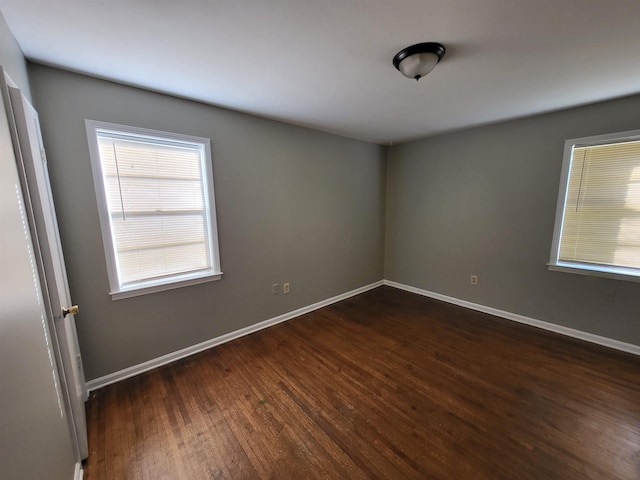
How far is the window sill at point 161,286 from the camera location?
212cm

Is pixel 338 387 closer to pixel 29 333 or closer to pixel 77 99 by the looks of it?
pixel 29 333

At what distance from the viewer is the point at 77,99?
6.12ft

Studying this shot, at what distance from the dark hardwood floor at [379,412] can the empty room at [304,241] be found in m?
0.02

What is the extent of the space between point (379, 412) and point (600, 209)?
3.06 meters

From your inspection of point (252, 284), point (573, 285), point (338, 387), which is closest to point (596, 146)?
point (573, 285)

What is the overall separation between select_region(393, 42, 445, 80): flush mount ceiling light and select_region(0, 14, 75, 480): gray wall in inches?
79.7

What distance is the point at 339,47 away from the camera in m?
1.55

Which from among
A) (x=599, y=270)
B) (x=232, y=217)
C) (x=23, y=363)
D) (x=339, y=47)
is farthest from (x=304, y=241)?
(x=599, y=270)

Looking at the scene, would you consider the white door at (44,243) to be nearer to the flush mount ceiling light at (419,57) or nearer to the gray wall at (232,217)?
the gray wall at (232,217)

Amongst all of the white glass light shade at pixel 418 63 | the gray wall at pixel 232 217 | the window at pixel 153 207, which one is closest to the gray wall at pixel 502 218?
the gray wall at pixel 232 217

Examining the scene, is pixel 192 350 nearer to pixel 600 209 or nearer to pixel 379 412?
pixel 379 412

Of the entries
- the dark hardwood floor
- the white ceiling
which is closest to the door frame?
the dark hardwood floor

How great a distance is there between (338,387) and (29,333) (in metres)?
1.92

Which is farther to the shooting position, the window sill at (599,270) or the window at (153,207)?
the window sill at (599,270)
